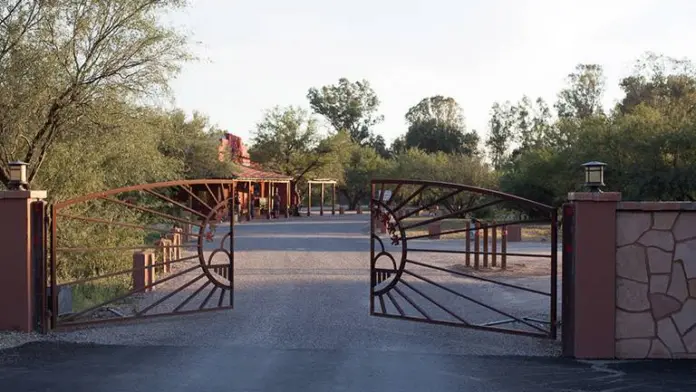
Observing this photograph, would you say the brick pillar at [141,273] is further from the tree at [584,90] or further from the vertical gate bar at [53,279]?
the tree at [584,90]

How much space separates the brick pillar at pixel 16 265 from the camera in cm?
990

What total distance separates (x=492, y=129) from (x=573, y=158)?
40.9 metres

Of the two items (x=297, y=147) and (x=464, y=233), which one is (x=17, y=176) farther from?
(x=297, y=147)

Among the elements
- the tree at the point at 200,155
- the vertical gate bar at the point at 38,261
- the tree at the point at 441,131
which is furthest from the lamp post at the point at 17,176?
the tree at the point at 441,131

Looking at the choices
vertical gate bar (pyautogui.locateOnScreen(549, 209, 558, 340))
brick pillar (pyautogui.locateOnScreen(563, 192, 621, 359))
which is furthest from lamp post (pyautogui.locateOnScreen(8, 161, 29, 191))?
brick pillar (pyautogui.locateOnScreen(563, 192, 621, 359))

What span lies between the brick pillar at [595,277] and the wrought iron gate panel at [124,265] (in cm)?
482

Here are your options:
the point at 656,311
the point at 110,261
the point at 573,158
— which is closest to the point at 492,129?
the point at 573,158

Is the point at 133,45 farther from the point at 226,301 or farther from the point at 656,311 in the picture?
the point at 656,311

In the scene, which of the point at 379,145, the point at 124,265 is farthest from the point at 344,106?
the point at 124,265

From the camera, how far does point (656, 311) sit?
29.5ft

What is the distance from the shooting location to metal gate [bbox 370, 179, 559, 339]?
9.99 meters

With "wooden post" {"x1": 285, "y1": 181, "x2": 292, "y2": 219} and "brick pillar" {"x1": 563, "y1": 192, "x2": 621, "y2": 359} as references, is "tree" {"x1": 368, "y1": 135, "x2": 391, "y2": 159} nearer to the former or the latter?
"wooden post" {"x1": 285, "y1": 181, "x2": 292, "y2": 219}

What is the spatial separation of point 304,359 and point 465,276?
273 cm

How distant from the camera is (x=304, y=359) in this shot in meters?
8.67
